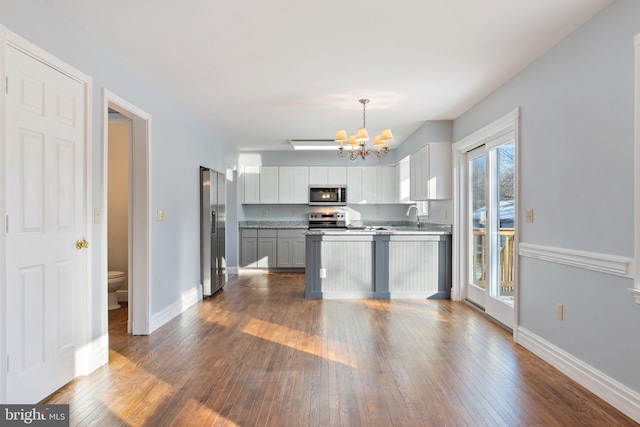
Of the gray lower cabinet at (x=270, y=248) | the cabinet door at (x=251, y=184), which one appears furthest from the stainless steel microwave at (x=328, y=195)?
the cabinet door at (x=251, y=184)

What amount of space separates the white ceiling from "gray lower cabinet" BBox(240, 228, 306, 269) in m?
3.53

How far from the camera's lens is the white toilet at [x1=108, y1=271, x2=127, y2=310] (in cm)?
482

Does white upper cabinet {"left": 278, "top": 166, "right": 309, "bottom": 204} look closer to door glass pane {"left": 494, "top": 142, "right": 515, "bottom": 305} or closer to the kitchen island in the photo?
the kitchen island

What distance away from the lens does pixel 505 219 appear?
427 centimetres

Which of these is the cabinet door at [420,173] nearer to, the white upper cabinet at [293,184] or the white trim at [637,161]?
the white upper cabinet at [293,184]

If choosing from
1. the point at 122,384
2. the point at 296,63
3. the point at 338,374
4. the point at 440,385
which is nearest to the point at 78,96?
the point at 296,63

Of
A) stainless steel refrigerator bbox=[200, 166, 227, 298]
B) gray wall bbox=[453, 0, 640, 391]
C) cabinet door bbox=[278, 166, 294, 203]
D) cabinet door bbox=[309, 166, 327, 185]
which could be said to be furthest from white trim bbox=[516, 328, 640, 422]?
cabinet door bbox=[278, 166, 294, 203]

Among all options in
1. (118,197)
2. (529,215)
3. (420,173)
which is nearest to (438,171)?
(420,173)

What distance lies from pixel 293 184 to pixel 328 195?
0.76 metres

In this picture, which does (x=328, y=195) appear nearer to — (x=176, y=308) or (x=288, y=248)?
(x=288, y=248)

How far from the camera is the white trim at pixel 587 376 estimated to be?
2.35 metres

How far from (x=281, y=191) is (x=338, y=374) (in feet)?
19.0

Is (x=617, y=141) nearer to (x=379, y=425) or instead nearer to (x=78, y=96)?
(x=379, y=425)

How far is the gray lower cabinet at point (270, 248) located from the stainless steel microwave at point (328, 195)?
30.4 inches
